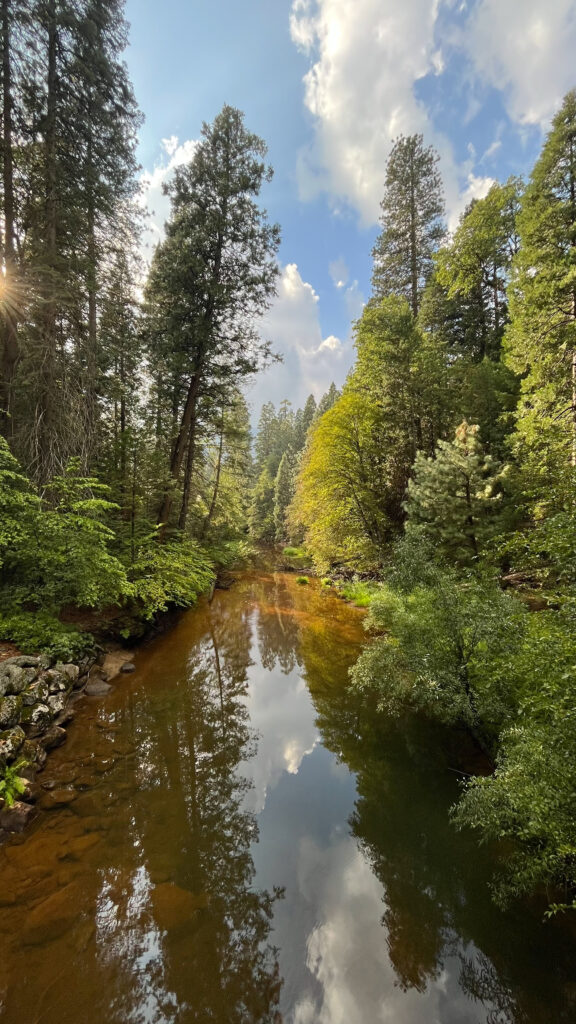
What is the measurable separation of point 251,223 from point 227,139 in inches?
109

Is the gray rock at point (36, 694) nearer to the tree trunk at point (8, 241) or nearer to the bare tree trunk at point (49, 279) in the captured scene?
the bare tree trunk at point (49, 279)

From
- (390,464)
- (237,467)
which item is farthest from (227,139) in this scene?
(237,467)

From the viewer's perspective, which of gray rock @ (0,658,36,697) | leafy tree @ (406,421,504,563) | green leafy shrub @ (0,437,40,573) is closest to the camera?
gray rock @ (0,658,36,697)

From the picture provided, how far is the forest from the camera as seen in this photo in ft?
14.5

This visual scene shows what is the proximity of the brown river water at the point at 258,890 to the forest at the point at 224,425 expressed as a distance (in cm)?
74

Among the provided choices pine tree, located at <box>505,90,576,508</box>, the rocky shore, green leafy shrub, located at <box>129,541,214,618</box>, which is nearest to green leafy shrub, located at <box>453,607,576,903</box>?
the rocky shore

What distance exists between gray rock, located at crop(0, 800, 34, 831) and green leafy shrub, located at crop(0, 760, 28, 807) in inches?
3.9

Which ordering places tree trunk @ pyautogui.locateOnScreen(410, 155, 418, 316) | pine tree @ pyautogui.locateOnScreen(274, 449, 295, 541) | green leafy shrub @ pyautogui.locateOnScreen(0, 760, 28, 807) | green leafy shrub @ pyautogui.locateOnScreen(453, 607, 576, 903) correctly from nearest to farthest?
green leafy shrub @ pyautogui.locateOnScreen(453, 607, 576, 903), green leafy shrub @ pyautogui.locateOnScreen(0, 760, 28, 807), tree trunk @ pyautogui.locateOnScreen(410, 155, 418, 316), pine tree @ pyautogui.locateOnScreen(274, 449, 295, 541)

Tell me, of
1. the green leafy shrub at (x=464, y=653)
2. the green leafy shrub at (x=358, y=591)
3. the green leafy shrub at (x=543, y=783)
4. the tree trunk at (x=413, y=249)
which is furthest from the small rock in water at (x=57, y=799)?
the tree trunk at (x=413, y=249)

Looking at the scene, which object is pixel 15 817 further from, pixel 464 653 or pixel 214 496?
pixel 214 496

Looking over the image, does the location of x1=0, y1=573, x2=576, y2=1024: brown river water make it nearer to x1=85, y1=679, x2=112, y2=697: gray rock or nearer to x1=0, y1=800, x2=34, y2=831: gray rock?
x1=0, y1=800, x2=34, y2=831: gray rock

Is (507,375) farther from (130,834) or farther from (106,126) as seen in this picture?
(130,834)

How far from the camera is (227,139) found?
11.9 m

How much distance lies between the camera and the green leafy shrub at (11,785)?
419 centimetres
